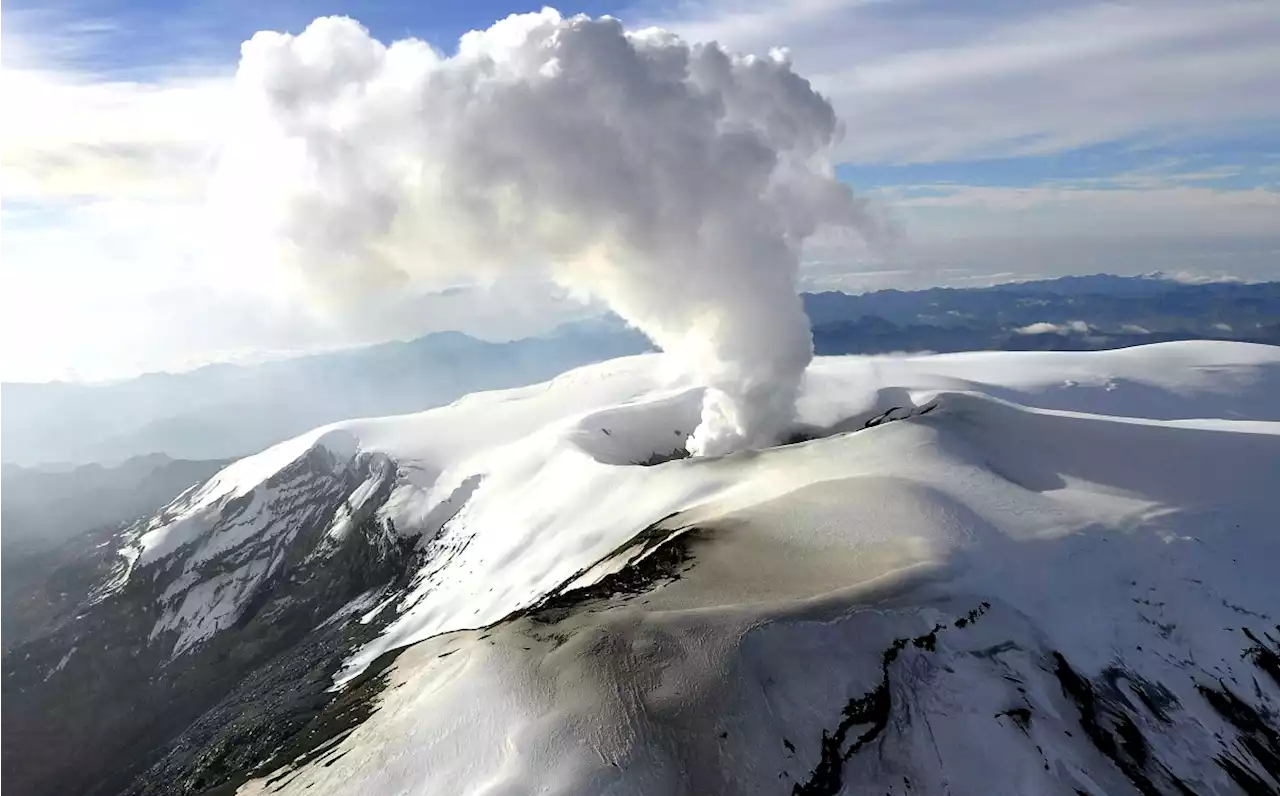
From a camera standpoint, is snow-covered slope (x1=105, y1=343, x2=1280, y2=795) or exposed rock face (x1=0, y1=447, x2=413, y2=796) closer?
snow-covered slope (x1=105, y1=343, x2=1280, y2=795)

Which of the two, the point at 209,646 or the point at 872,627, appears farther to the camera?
the point at 209,646

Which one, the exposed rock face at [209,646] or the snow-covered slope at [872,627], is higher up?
the snow-covered slope at [872,627]

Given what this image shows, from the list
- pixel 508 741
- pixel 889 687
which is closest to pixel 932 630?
pixel 889 687

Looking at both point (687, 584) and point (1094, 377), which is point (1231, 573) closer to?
point (687, 584)

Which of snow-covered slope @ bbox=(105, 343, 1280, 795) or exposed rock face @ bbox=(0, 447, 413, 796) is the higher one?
snow-covered slope @ bbox=(105, 343, 1280, 795)

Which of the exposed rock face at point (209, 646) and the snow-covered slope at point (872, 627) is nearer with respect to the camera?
the snow-covered slope at point (872, 627)

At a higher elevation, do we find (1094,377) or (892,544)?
(892,544)

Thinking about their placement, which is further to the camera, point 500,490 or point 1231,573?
point 500,490

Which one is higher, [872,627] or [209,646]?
[872,627]
